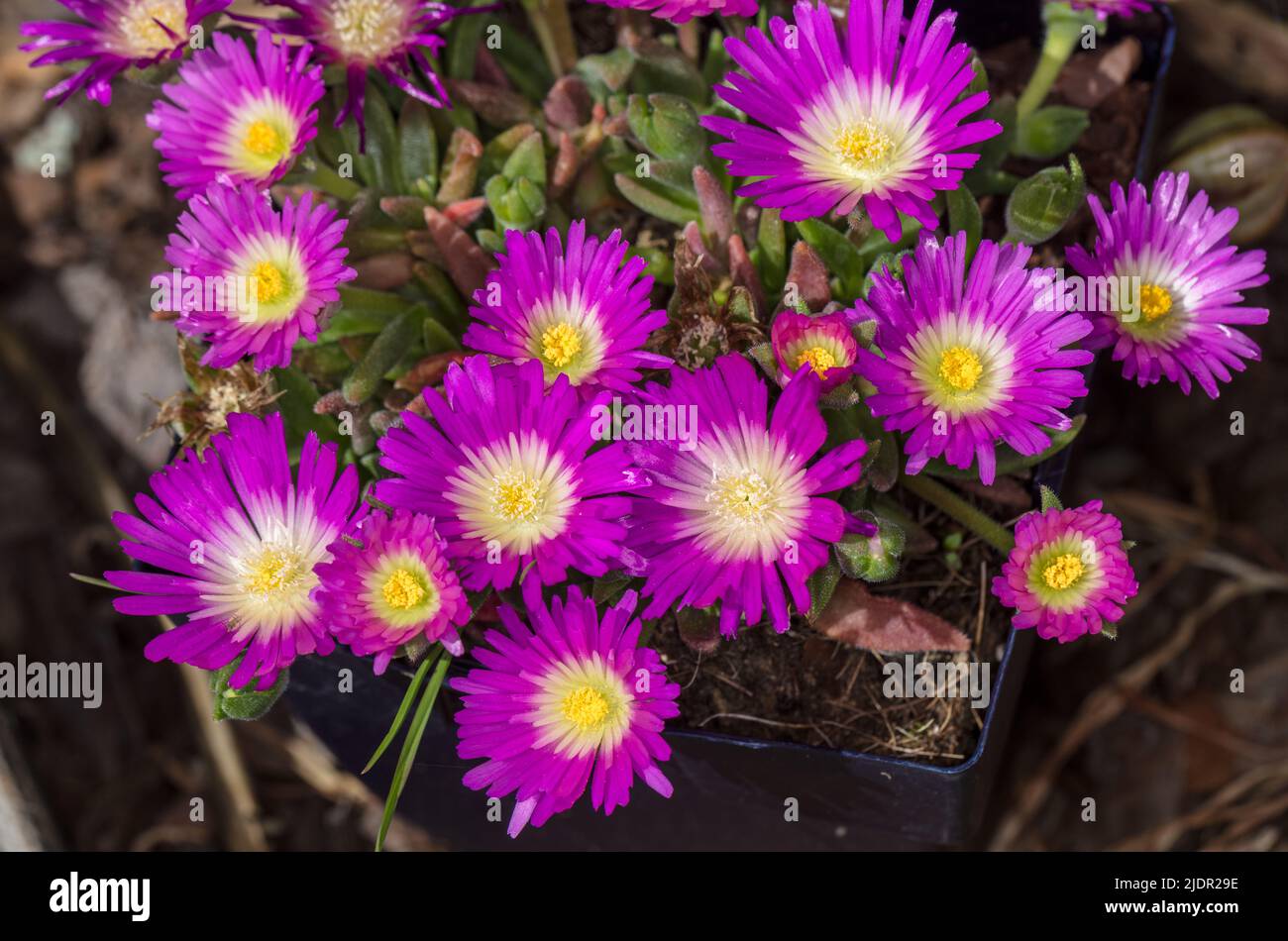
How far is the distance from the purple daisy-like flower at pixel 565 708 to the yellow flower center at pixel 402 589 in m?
0.07

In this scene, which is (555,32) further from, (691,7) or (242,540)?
(242,540)

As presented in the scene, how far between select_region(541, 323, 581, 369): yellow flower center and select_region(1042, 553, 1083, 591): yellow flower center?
0.39 metres

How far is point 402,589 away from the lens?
3.17ft

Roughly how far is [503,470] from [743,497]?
0.18 m

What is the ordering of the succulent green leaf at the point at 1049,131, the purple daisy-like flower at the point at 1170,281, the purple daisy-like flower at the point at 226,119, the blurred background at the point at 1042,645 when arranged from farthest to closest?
1. the blurred background at the point at 1042,645
2. the succulent green leaf at the point at 1049,131
3. the purple daisy-like flower at the point at 226,119
4. the purple daisy-like flower at the point at 1170,281

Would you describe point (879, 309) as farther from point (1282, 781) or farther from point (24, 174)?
point (24, 174)

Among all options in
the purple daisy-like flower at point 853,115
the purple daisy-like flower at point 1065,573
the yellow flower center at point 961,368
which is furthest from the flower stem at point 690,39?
the purple daisy-like flower at point 1065,573

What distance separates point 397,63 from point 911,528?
0.59m

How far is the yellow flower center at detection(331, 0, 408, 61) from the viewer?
1.17m

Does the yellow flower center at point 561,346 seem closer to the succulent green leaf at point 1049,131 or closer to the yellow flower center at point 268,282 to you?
the yellow flower center at point 268,282

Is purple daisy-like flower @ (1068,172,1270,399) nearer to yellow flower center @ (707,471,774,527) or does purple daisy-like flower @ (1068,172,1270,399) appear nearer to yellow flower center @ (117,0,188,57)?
yellow flower center @ (707,471,774,527)

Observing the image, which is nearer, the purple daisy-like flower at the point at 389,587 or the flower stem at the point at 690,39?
the purple daisy-like flower at the point at 389,587

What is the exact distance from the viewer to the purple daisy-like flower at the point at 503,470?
38.8 inches

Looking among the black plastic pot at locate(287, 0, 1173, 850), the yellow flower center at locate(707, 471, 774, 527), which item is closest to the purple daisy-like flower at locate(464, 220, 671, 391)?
the yellow flower center at locate(707, 471, 774, 527)
